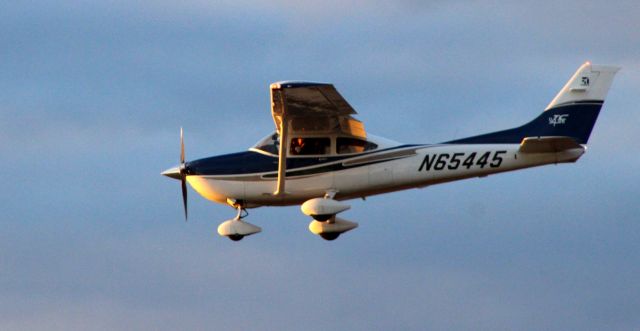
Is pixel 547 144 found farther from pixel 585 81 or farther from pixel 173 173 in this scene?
pixel 173 173

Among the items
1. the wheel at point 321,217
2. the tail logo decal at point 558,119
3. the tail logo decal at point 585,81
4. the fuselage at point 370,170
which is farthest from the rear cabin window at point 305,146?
the tail logo decal at point 585,81

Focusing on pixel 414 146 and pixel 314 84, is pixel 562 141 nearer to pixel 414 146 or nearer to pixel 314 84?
pixel 414 146

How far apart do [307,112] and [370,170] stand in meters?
1.84

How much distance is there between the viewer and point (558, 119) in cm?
2712

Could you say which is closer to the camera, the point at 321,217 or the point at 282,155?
the point at 321,217

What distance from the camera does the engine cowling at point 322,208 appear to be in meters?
25.8

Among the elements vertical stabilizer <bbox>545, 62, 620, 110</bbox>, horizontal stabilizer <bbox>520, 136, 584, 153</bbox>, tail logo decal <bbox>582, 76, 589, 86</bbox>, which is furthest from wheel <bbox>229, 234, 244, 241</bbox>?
tail logo decal <bbox>582, 76, 589, 86</bbox>

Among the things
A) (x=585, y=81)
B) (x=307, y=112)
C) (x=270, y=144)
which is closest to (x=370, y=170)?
(x=307, y=112)

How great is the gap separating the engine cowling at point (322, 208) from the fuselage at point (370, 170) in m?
0.77

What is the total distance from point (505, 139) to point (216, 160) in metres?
6.13

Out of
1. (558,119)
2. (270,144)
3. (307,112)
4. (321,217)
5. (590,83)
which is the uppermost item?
(590,83)

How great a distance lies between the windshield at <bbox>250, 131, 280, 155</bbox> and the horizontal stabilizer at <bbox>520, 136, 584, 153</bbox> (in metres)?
5.10

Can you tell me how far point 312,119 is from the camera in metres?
26.6

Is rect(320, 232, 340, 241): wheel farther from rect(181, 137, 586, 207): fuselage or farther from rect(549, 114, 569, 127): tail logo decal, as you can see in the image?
rect(549, 114, 569, 127): tail logo decal
